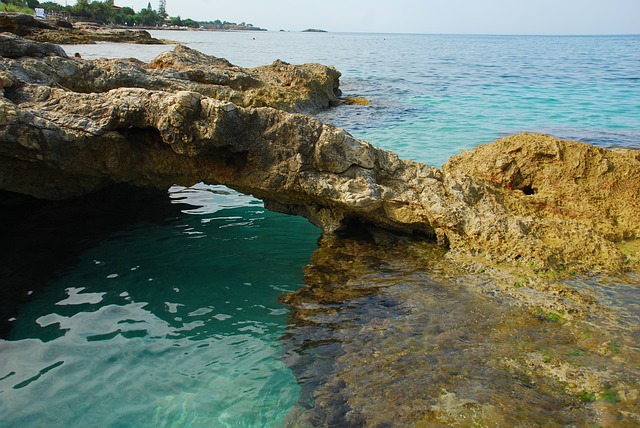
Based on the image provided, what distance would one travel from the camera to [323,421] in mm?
3477

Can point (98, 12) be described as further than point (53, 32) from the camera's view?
Yes

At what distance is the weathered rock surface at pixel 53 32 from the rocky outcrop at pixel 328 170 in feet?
35.0

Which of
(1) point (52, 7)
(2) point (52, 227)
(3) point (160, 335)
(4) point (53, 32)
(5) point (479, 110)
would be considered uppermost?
(1) point (52, 7)

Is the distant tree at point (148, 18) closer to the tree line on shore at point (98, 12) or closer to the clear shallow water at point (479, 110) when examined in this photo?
the tree line on shore at point (98, 12)

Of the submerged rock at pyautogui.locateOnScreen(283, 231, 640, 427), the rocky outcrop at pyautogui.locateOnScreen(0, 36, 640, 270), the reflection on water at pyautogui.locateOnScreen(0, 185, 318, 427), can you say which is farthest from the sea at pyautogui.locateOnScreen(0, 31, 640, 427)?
the rocky outcrop at pyautogui.locateOnScreen(0, 36, 640, 270)

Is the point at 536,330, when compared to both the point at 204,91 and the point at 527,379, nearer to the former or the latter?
the point at 527,379

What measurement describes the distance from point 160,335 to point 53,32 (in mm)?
36129

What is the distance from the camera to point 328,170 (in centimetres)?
567

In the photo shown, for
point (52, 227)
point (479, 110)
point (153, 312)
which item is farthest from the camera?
point (479, 110)

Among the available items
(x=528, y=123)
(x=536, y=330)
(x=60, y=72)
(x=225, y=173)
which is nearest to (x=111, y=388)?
(x=225, y=173)

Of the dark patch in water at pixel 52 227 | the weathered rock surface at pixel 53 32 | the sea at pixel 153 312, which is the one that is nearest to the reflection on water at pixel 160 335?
the sea at pixel 153 312

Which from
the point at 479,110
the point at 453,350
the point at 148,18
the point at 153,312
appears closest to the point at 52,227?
the point at 153,312

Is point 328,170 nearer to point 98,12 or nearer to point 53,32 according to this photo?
point 53,32

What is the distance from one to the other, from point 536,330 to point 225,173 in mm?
3699
